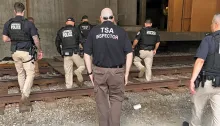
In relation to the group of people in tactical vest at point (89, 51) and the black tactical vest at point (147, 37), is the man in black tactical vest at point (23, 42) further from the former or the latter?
the black tactical vest at point (147, 37)

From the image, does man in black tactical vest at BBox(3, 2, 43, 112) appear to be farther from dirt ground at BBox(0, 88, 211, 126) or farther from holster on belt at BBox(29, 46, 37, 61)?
dirt ground at BBox(0, 88, 211, 126)

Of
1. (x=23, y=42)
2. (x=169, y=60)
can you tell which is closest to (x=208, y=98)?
(x=23, y=42)

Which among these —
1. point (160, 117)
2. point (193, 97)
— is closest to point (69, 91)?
point (160, 117)

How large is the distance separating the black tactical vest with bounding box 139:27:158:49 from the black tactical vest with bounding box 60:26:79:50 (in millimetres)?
A: 1982

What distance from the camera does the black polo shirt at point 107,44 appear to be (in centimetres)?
361

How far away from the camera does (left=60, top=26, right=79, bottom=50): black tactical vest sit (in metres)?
6.38

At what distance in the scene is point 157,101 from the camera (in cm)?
597

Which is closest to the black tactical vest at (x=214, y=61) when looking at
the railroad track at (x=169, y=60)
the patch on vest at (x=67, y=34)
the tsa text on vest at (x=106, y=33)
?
the tsa text on vest at (x=106, y=33)

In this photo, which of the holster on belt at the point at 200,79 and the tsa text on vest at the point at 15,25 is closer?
the holster on belt at the point at 200,79

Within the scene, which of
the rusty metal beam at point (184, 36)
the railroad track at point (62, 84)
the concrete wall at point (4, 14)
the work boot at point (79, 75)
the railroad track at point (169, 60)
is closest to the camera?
the railroad track at point (62, 84)

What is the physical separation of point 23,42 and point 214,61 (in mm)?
3723

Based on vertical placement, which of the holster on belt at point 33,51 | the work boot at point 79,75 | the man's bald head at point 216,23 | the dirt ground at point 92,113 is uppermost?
the man's bald head at point 216,23

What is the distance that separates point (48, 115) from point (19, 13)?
2.15 metres

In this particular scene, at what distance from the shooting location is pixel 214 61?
3434 mm
